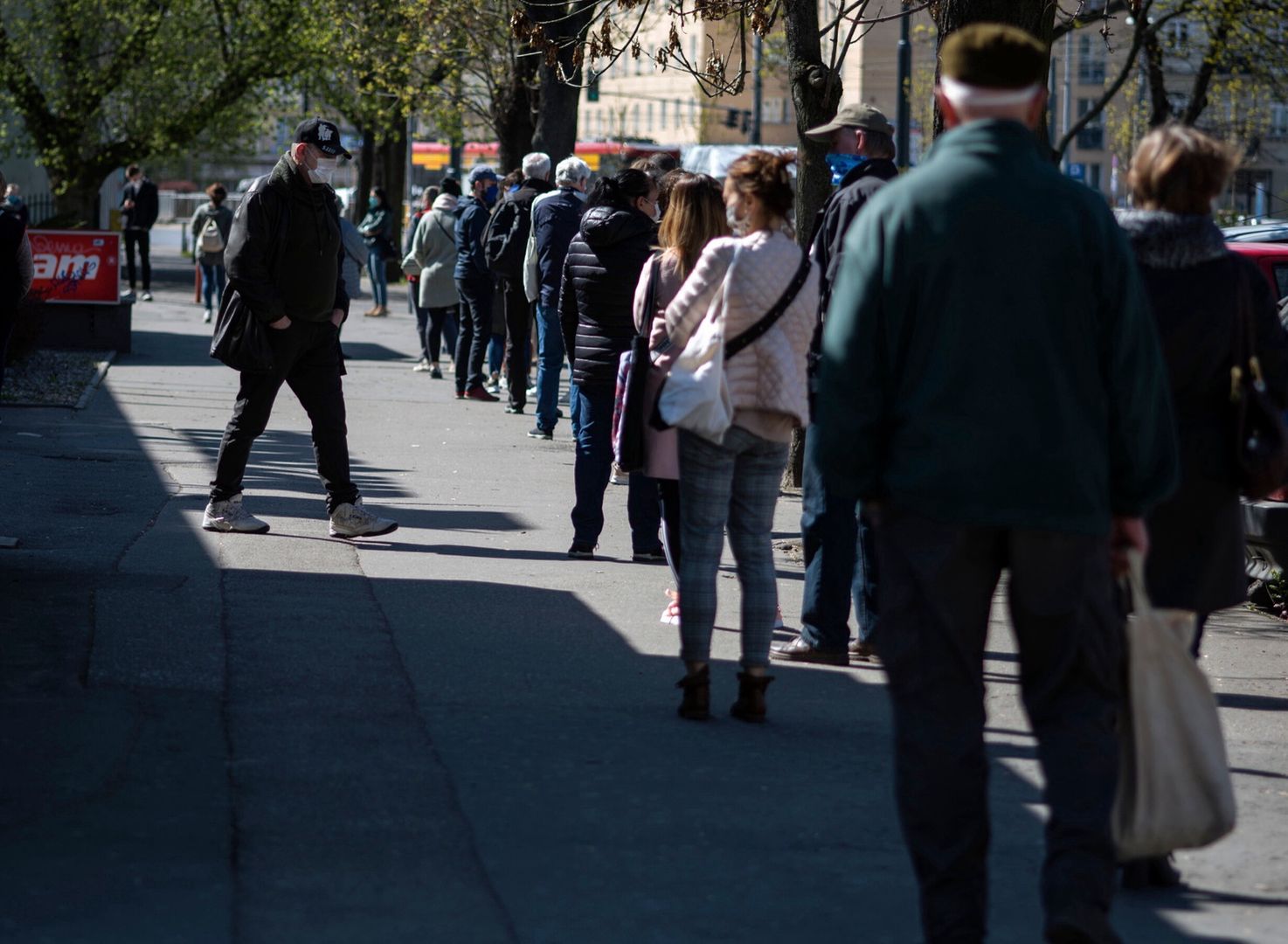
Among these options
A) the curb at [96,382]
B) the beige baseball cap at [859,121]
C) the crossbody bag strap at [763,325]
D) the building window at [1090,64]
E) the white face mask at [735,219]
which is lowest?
the curb at [96,382]

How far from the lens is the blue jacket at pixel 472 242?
52.7 feet

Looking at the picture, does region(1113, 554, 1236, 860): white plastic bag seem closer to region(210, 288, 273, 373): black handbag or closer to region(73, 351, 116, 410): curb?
region(210, 288, 273, 373): black handbag

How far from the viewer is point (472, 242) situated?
16.2m

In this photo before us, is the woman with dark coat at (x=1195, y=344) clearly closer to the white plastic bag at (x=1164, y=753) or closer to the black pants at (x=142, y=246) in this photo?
the white plastic bag at (x=1164, y=753)

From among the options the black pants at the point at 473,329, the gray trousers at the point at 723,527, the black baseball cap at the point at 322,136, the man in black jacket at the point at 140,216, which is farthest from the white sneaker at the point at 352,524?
the man in black jacket at the point at 140,216

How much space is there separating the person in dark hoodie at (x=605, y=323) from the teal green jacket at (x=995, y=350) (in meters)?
5.17

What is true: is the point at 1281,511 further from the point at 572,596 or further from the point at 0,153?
the point at 0,153

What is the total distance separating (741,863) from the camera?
4.70 meters

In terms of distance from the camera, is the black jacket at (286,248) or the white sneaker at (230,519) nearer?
the black jacket at (286,248)

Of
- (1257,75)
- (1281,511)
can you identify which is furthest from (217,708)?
(1257,75)

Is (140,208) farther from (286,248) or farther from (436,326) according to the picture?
(286,248)

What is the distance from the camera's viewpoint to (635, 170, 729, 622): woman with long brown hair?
6.48 meters

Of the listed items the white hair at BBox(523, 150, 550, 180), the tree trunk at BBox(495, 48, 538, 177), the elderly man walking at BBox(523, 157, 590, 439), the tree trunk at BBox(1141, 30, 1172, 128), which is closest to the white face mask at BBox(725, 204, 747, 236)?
the elderly man walking at BBox(523, 157, 590, 439)

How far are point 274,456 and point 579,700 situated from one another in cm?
681
